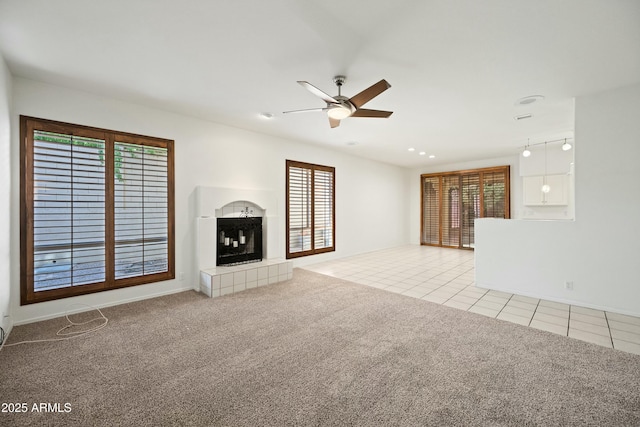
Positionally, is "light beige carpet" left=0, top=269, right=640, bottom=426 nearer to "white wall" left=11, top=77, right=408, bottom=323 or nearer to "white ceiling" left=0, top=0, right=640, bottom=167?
"white wall" left=11, top=77, right=408, bottom=323

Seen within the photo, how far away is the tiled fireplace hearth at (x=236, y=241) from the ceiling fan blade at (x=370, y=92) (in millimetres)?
2685

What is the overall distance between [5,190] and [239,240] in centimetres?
→ 280

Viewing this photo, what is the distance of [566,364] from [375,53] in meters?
3.12

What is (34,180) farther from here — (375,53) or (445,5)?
(445,5)

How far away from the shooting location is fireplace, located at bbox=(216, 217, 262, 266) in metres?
4.59

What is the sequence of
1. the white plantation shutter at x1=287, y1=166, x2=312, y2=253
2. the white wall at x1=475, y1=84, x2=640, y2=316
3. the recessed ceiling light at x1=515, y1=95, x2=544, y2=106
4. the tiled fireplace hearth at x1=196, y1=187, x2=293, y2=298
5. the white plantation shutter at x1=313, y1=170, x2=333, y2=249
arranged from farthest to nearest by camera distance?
the white plantation shutter at x1=313, y1=170, x2=333, y2=249, the white plantation shutter at x1=287, y1=166, x2=312, y2=253, the tiled fireplace hearth at x1=196, y1=187, x2=293, y2=298, the recessed ceiling light at x1=515, y1=95, x2=544, y2=106, the white wall at x1=475, y1=84, x2=640, y2=316

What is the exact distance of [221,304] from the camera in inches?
144

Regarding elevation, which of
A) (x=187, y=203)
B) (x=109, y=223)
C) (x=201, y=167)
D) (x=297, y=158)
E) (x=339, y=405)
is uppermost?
(x=297, y=158)

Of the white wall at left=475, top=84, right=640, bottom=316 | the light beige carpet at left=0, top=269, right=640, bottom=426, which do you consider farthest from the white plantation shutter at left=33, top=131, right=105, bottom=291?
the white wall at left=475, top=84, right=640, bottom=316

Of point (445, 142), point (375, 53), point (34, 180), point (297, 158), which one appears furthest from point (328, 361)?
point (445, 142)

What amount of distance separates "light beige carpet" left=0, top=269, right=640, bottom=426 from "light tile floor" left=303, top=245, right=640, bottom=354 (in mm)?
330

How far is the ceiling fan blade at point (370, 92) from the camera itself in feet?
8.19

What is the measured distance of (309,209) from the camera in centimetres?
625

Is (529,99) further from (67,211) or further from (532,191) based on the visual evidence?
(67,211)
